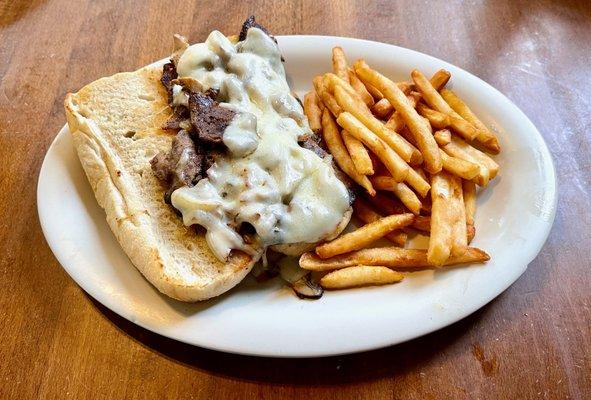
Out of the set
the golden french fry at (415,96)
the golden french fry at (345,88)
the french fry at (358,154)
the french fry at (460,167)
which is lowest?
the french fry at (460,167)

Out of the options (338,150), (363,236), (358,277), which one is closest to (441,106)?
(338,150)

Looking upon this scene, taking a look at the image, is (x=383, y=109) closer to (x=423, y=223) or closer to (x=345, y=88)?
(x=345, y=88)

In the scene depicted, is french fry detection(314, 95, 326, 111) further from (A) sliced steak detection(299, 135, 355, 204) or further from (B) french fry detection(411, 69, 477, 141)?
(B) french fry detection(411, 69, 477, 141)

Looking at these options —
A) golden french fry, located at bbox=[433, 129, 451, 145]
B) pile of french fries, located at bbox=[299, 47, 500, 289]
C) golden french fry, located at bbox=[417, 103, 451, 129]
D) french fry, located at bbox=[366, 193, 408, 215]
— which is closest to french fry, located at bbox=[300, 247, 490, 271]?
pile of french fries, located at bbox=[299, 47, 500, 289]

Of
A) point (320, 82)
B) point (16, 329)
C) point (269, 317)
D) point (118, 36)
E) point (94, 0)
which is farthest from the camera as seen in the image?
point (94, 0)

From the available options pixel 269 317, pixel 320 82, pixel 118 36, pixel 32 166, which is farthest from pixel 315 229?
pixel 118 36

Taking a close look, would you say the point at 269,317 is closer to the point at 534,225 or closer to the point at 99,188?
the point at 99,188

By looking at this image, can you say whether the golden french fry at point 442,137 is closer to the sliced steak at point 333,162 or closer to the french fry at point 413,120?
the french fry at point 413,120

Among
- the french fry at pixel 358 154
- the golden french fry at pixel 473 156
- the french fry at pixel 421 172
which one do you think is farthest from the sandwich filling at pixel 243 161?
the golden french fry at pixel 473 156
